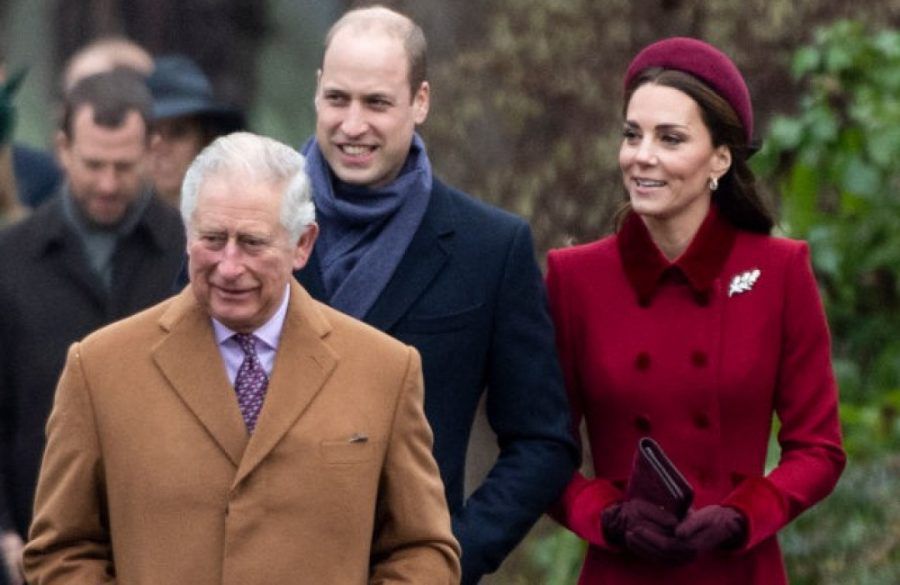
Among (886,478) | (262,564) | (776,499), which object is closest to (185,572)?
(262,564)

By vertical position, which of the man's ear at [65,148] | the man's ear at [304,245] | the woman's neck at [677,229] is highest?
the man's ear at [304,245]

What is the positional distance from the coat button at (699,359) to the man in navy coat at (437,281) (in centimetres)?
28

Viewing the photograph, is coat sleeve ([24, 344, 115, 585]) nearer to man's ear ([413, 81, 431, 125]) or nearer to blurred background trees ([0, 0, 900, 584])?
man's ear ([413, 81, 431, 125])

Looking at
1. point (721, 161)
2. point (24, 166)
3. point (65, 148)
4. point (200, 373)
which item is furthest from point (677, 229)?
point (24, 166)

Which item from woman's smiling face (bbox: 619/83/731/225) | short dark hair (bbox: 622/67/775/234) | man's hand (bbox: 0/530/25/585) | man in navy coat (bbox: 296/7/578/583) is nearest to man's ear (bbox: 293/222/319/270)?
man in navy coat (bbox: 296/7/578/583)

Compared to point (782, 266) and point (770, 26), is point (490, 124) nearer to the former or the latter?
point (770, 26)

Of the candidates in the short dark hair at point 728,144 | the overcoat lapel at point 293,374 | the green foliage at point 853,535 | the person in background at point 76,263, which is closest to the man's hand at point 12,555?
the person in background at point 76,263

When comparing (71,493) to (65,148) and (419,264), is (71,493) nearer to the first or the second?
(419,264)

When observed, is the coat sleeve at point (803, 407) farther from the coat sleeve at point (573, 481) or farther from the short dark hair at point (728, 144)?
the coat sleeve at point (573, 481)

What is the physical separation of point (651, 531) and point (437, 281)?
26.6 inches

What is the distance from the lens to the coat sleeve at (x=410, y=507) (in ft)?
16.9

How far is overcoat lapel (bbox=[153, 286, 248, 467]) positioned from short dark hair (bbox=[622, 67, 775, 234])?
133cm

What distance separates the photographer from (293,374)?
5.10 metres

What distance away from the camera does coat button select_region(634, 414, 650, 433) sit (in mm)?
6031
